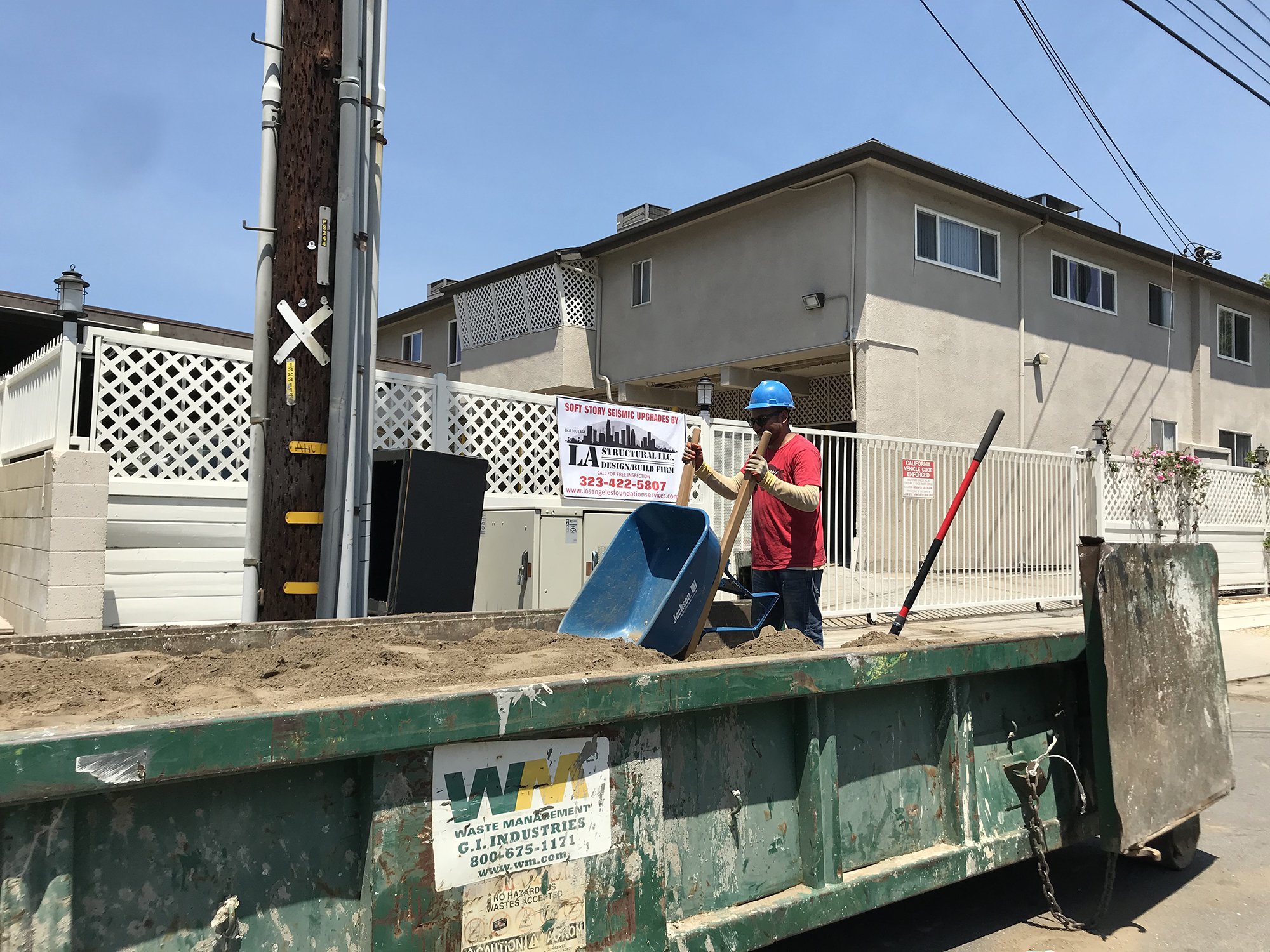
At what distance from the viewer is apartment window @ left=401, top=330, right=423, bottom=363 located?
84.8 ft

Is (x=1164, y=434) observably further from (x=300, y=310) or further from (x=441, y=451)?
→ (x=300, y=310)

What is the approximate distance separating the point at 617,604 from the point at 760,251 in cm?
1394

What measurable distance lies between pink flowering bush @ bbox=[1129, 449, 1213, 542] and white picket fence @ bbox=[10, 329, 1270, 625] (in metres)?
2.34

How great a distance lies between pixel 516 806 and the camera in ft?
7.59

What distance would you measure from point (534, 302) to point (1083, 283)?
1107 cm

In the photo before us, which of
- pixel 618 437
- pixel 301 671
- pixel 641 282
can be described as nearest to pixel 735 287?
pixel 641 282

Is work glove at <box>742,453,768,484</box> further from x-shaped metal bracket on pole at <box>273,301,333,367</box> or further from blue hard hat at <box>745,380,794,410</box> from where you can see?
x-shaped metal bracket on pole at <box>273,301,333,367</box>

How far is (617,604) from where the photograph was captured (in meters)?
4.21

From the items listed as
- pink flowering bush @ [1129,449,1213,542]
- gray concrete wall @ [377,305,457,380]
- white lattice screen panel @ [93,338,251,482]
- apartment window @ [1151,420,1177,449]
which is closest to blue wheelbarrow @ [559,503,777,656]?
white lattice screen panel @ [93,338,251,482]

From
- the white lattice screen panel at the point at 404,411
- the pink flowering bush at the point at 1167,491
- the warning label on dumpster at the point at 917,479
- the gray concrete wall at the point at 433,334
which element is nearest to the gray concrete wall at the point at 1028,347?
the pink flowering bush at the point at 1167,491

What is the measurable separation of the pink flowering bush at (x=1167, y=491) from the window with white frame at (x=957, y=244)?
4151 mm

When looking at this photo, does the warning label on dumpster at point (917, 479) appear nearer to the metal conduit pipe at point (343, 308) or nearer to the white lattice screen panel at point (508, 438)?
the white lattice screen panel at point (508, 438)

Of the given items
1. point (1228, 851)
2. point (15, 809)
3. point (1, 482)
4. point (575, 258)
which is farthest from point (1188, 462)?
point (15, 809)

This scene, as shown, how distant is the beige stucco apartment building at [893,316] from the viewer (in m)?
15.9
